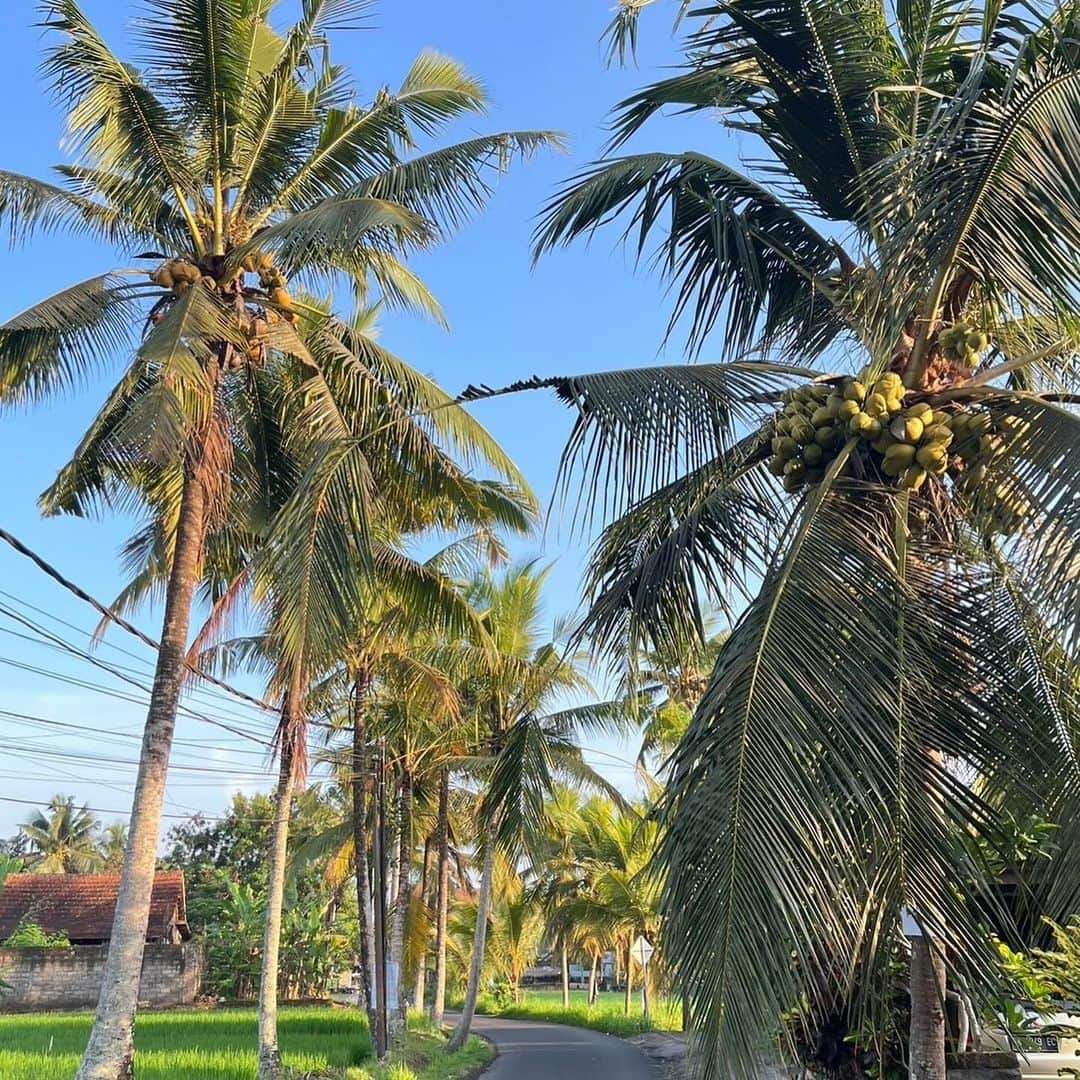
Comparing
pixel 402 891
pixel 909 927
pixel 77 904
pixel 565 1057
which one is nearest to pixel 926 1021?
pixel 909 927

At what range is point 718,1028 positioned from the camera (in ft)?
11.7

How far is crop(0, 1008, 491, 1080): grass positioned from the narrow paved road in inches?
24.6

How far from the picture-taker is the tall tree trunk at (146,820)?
7836mm

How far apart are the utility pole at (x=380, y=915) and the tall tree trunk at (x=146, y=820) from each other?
6831 millimetres

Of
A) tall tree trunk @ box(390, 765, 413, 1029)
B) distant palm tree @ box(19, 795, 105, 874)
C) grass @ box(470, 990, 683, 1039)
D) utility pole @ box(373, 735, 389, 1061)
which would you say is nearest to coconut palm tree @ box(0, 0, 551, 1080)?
utility pole @ box(373, 735, 389, 1061)

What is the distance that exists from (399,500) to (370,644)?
4670 millimetres

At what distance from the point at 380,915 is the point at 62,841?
46.3m

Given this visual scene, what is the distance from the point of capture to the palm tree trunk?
4.76 meters

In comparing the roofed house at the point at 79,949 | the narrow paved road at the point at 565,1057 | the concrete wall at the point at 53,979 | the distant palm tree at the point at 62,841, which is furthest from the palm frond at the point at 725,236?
the distant palm tree at the point at 62,841

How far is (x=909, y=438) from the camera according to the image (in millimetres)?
4801

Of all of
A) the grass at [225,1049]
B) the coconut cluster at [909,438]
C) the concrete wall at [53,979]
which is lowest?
the grass at [225,1049]

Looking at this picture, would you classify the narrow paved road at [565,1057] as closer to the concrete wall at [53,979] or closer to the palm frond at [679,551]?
the concrete wall at [53,979]

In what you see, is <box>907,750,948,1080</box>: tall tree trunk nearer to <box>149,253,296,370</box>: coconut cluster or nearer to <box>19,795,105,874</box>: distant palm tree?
<box>149,253,296,370</box>: coconut cluster

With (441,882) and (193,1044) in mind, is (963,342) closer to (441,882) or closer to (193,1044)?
(193,1044)
